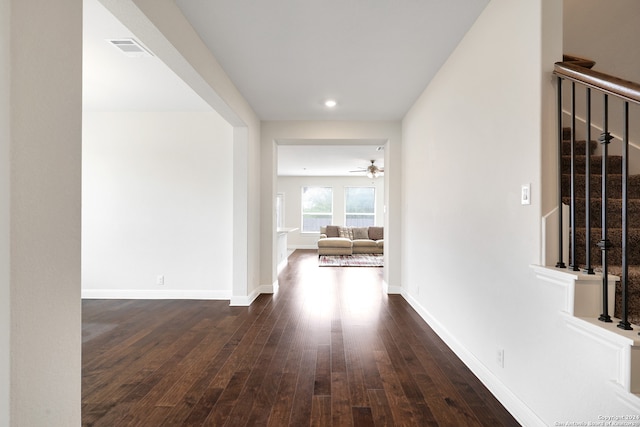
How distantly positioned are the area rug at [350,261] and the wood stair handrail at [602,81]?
20.4 ft

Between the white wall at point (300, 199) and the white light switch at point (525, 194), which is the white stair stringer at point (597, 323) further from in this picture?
the white wall at point (300, 199)

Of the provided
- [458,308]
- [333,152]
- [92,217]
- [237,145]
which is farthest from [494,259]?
[333,152]

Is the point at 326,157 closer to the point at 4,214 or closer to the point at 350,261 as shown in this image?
the point at 350,261

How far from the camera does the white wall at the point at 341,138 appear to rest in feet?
15.9

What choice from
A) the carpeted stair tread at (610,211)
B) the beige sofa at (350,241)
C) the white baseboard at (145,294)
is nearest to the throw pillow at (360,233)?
the beige sofa at (350,241)

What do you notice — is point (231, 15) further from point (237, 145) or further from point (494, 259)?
point (494, 259)

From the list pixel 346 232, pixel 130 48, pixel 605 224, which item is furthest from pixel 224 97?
pixel 346 232

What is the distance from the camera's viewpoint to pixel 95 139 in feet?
14.6

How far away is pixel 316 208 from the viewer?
11.6 meters

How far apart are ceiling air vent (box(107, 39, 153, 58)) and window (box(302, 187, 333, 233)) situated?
8678 millimetres

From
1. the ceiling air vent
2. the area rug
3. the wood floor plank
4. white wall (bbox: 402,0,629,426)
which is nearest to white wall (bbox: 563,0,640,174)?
white wall (bbox: 402,0,629,426)

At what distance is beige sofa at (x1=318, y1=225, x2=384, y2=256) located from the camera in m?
9.30

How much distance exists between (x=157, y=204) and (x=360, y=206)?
7.89m

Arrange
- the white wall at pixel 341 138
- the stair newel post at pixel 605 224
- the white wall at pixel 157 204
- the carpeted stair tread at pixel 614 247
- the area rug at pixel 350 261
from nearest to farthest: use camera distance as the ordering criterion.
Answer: the stair newel post at pixel 605 224 < the carpeted stair tread at pixel 614 247 < the white wall at pixel 157 204 < the white wall at pixel 341 138 < the area rug at pixel 350 261
